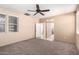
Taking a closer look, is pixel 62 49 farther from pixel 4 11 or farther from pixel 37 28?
pixel 4 11

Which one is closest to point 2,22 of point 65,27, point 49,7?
point 49,7

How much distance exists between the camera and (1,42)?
1.94m

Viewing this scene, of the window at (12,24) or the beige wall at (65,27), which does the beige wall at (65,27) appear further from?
the window at (12,24)

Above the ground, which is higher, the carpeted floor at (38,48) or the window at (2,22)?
the window at (2,22)

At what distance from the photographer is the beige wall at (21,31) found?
196cm

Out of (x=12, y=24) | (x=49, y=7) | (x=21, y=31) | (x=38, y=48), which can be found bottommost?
(x=38, y=48)

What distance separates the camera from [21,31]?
211cm

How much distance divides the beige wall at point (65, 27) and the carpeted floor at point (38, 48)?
12 centimetres

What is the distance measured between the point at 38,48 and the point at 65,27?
0.71 meters

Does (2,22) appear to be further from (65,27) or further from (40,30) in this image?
(65,27)

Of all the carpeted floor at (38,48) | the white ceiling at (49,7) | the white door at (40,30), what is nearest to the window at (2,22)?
the white ceiling at (49,7)
